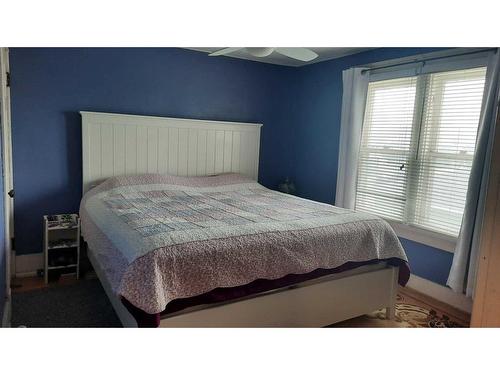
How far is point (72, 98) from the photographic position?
3002 millimetres

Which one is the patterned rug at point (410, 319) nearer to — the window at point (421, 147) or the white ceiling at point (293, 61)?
the window at point (421, 147)

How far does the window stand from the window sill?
0.04 meters

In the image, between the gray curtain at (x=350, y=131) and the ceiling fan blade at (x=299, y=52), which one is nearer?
the ceiling fan blade at (x=299, y=52)

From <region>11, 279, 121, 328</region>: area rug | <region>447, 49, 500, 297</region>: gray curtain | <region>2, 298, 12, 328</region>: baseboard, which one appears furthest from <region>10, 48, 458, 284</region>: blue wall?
<region>2, 298, 12, 328</region>: baseboard

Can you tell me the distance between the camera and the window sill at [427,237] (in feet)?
8.87

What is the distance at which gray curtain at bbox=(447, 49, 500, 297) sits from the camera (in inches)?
92.1

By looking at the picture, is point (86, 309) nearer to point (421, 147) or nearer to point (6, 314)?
point (6, 314)

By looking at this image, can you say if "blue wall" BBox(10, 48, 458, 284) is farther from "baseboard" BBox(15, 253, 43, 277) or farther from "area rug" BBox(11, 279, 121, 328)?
"area rug" BBox(11, 279, 121, 328)

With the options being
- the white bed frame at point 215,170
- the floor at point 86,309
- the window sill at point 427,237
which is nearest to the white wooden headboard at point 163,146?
the white bed frame at point 215,170

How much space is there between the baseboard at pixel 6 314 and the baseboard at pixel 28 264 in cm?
69

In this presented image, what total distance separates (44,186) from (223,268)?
2.05m

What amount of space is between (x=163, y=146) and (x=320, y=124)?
5.49 ft
